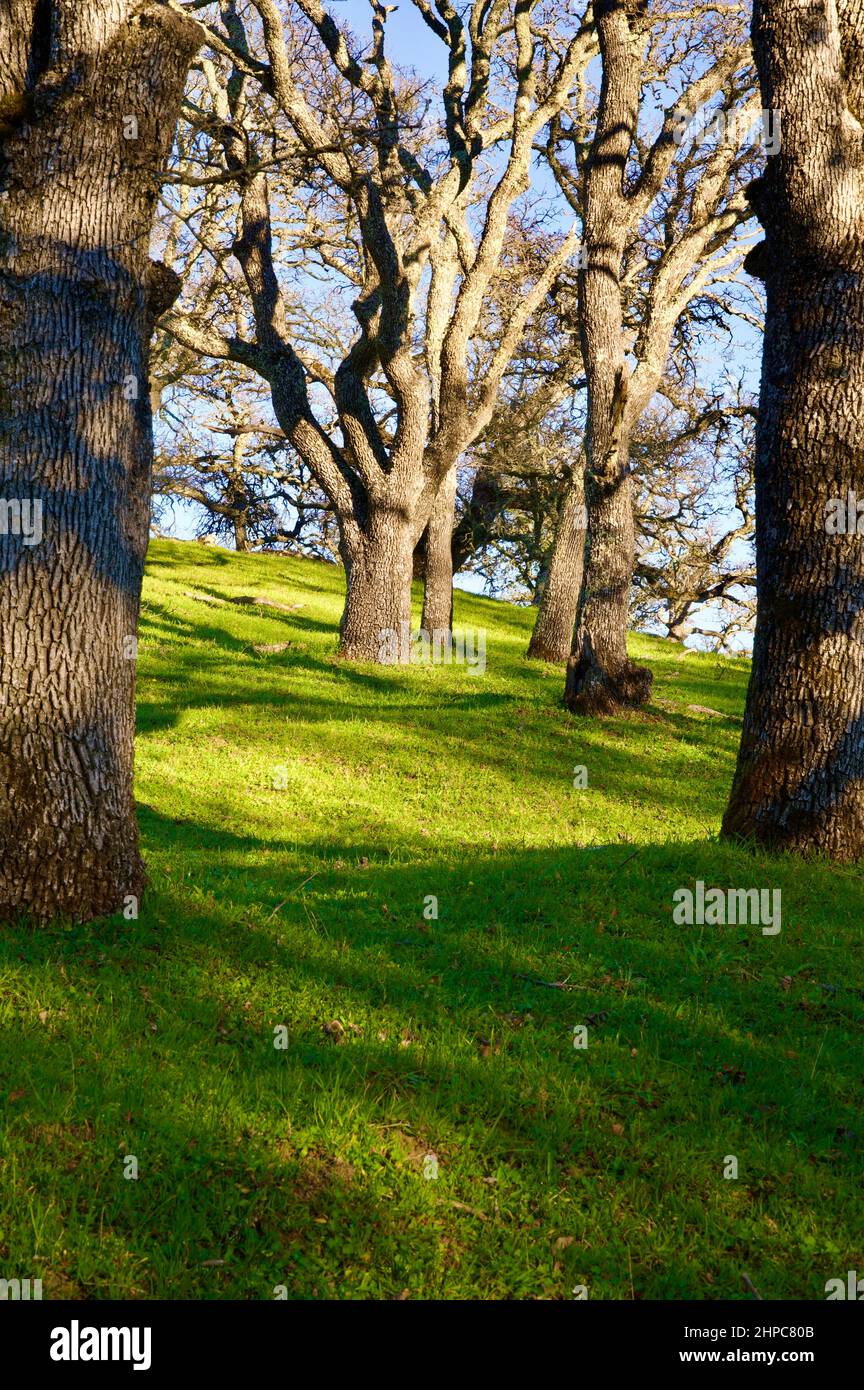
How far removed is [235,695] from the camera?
14414 mm

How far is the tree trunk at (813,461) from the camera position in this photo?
748 cm

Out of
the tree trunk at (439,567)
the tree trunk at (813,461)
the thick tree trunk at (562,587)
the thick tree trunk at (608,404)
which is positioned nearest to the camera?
the tree trunk at (813,461)

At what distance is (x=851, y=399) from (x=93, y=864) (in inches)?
246

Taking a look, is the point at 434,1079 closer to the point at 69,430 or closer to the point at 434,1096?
the point at 434,1096

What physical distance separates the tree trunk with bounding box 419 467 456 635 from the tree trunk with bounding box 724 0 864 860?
40.8ft

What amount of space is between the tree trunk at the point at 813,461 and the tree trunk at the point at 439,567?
12423 mm

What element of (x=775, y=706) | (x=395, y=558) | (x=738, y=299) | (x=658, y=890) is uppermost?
(x=738, y=299)

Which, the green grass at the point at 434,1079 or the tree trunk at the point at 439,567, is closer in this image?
the green grass at the point at 434,1079

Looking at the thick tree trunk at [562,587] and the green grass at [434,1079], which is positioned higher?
the thick tree trunk at [562,587]

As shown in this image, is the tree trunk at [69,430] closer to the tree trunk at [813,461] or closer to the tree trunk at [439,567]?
the tree trunk at [813,461]

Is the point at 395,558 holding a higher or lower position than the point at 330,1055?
higher

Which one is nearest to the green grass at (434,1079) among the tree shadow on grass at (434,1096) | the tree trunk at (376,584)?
the tree shadow on grass at (434,1096)

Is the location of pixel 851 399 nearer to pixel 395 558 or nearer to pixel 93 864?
pixel 93 864
